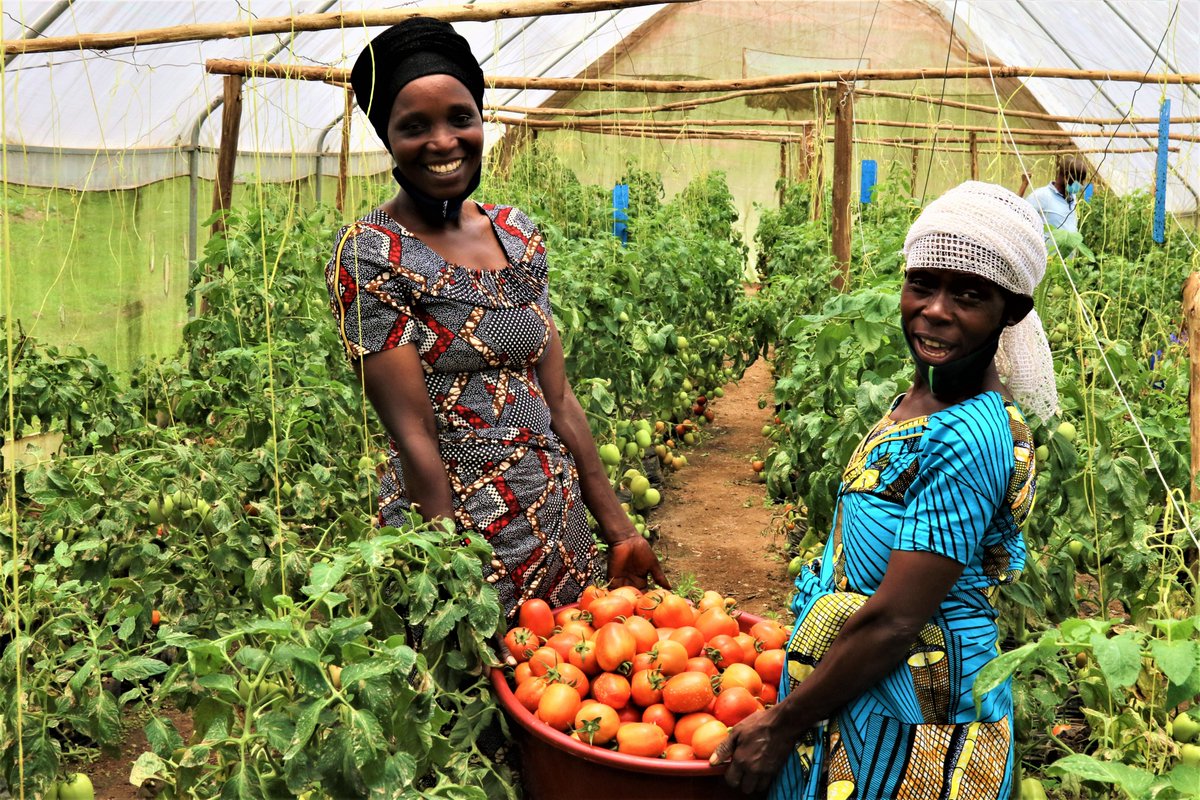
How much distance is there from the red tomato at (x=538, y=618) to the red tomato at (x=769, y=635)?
1.16 ft

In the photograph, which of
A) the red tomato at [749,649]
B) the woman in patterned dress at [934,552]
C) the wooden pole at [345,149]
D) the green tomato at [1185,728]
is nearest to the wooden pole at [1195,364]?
the green tomato at [1185,728]

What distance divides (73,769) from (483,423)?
1700 mm

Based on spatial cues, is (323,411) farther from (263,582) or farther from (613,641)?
(613,641)

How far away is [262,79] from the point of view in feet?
18.7

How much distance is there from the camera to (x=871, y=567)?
5.08ft

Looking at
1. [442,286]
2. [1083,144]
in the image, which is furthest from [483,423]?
[1083,144]

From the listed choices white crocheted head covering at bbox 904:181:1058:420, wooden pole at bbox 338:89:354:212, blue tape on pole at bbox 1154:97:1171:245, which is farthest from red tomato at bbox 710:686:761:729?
wooden pole at bbox 338:89:354:212

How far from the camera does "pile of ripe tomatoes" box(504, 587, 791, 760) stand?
1.77 m

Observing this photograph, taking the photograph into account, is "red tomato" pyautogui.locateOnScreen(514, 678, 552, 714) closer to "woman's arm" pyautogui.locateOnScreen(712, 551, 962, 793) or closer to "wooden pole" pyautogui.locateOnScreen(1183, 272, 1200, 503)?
"woman's arm" pyautogui.locateOnScreen(712, 551, 962, 793)

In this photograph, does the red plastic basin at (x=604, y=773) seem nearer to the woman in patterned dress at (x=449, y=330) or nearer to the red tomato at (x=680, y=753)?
the red tomato at (x=680, y=753)

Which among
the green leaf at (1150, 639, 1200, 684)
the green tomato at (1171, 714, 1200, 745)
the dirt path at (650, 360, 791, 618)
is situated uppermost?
the green leaf at (1150, 639, 1200, 684)

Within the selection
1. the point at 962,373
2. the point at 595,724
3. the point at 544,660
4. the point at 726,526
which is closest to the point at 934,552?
the point at 962,373

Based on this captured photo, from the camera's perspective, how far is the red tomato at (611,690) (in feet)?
6.10

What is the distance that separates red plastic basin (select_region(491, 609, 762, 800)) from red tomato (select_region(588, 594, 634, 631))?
0.70 ft
